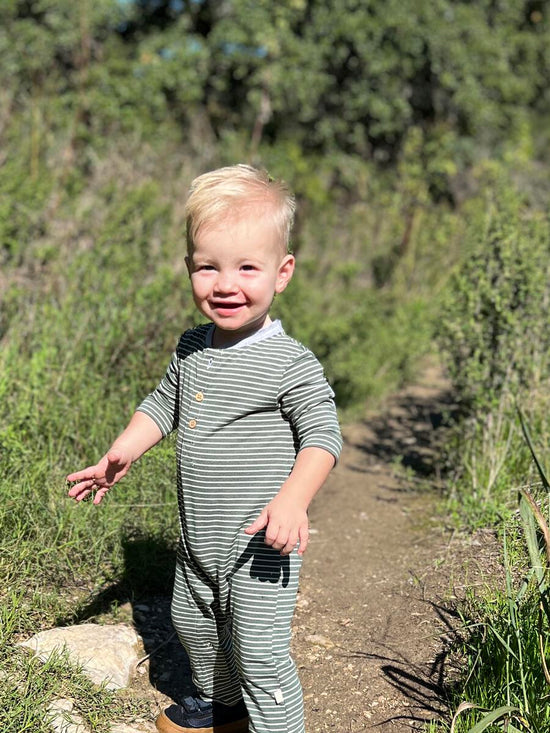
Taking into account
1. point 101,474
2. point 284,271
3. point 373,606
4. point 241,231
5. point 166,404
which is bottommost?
point 373,606

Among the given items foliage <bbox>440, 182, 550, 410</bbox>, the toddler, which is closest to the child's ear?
the toddler

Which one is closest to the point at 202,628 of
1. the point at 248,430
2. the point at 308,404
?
the point at 248,430

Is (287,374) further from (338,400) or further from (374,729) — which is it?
(338,400)

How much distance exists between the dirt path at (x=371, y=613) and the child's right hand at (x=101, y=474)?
0.81 m

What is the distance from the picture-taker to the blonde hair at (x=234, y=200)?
2.15 m

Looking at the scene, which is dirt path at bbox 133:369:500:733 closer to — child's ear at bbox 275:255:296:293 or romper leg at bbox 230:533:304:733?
romper leg at bbox 230:533:304:733

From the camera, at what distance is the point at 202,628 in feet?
7.77

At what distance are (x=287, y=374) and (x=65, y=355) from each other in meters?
2.40

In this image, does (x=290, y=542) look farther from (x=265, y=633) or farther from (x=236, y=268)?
(x=236, y=268)

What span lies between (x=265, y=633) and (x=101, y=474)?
0.61 meters

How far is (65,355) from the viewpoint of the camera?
4.31 metres

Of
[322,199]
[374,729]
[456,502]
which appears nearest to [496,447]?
[456,502]

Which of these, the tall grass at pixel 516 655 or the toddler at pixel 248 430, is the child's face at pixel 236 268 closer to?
the toddler at pixel 248 430

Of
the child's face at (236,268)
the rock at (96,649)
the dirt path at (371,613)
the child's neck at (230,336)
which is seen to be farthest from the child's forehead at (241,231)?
the dirt path at (371,613)
